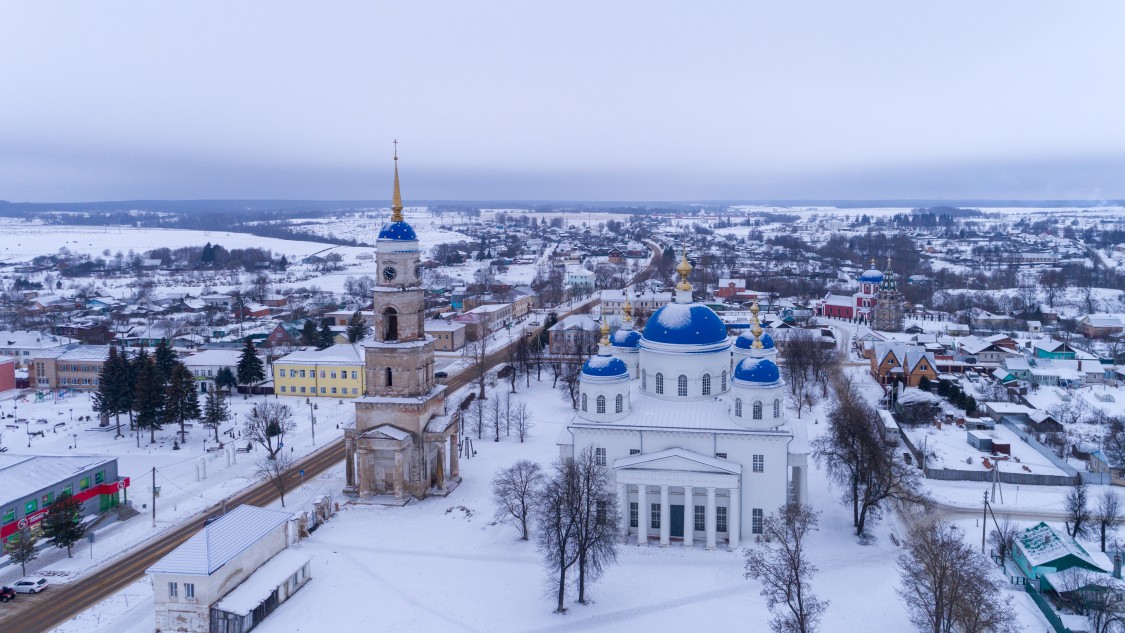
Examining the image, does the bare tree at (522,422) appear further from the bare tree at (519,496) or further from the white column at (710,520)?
the white column at (710,520)

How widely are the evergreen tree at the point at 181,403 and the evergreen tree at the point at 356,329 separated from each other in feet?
82.7

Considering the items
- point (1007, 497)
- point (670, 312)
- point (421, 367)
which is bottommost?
point (1007, 497)

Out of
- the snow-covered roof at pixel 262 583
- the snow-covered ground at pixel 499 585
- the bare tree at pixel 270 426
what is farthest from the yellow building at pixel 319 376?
the snow-covered roof at pixel 262 583

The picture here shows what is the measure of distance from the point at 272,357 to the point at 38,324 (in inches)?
1487

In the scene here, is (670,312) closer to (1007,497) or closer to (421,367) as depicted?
(421,367)

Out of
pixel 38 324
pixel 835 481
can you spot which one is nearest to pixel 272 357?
pixel 38 324

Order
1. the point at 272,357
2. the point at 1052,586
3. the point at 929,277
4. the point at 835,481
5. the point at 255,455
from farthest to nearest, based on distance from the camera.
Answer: the point at 929,277, the point at 272,357, the point at 255,455, the point at 835,481, the point at 1052,586

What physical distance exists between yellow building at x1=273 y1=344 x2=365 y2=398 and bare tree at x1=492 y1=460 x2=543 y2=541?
24.5 m

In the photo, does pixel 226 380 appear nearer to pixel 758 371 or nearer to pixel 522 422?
pixel 522 422

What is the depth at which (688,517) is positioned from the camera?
1123 inches

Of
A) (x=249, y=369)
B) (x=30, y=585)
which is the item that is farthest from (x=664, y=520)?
(x=249, y=369)

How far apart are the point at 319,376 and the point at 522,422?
17.4 meters

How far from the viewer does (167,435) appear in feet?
145

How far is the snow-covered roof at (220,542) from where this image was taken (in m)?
22.9
